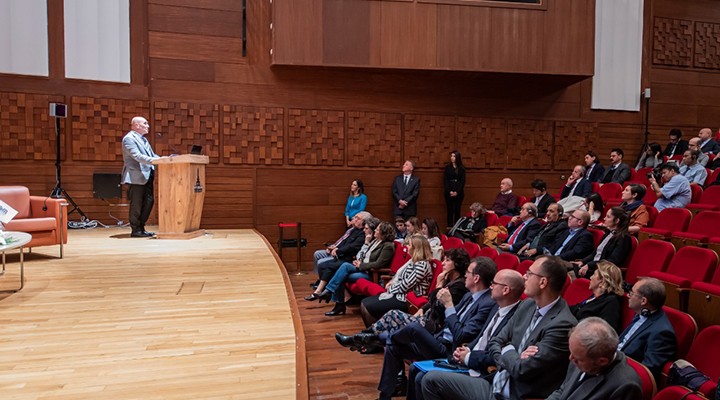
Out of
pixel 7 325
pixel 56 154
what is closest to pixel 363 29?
pixel 56 154

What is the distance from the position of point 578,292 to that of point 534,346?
779 millimetres

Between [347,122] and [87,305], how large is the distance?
12.0 feet

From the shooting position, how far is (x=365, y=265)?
374cm

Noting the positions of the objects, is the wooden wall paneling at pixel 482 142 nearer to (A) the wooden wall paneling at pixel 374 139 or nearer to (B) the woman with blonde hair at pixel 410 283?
(A) the wooden wall paneling at pixel 374 139

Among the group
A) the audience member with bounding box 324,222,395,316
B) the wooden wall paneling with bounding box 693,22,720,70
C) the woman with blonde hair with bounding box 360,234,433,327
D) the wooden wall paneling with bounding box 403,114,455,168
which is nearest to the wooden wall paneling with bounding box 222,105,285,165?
the wooden wall paneling with bounding box 403,114,455,168

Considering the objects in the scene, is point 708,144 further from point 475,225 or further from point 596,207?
point 475,225

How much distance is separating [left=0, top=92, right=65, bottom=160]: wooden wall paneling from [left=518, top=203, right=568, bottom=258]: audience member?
4184mm

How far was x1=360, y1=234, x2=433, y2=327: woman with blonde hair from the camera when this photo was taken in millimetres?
3033

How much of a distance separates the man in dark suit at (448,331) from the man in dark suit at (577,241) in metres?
1.09

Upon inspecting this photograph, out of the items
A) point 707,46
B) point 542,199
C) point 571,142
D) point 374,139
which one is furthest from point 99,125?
point 707,46

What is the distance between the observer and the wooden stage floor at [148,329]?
1.57 m

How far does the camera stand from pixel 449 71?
5.28 m

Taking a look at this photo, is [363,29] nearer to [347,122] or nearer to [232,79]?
[347,122]

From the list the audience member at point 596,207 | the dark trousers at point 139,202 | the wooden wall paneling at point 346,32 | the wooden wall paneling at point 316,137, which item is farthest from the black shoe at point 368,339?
the wooden wall paneling at point 346,32
